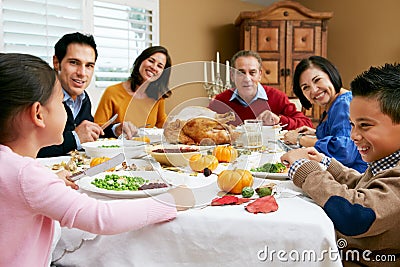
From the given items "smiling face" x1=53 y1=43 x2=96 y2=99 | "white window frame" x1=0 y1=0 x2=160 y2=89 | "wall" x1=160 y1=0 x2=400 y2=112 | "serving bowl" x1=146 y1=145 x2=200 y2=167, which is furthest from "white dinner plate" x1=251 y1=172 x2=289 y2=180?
"wall" x1=160 y1=0 x2=400 y2=112

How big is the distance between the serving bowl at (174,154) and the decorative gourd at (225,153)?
63 mm

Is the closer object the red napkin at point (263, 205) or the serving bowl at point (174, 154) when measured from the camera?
the red napkin at point (263, 205)

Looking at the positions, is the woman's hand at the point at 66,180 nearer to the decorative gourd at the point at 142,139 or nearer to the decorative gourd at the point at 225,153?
the decorative gourd at the point at 142,139

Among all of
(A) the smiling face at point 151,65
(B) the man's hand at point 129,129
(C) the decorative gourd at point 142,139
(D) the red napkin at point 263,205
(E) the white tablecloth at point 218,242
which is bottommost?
(E) the white tablecloth at point 218,242

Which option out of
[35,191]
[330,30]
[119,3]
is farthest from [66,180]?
[330,30]

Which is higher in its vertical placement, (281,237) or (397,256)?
(281,237)

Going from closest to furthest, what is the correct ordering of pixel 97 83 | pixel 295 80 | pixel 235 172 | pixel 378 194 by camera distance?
pixel 378 194 → pixel 235 172 → pixel 295 80 → pixel 97 83

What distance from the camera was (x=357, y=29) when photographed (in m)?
Result: 4.60

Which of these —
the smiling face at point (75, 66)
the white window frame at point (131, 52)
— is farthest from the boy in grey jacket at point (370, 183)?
the white window frame at point (131, 52)

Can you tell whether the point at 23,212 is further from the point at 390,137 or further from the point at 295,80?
the point at 295,80

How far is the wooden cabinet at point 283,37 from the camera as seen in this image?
13.8 ft

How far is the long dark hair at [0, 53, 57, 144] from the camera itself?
0.79 meters

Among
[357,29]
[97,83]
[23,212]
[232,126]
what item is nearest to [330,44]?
[357,29]

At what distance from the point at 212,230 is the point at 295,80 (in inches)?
59.2
